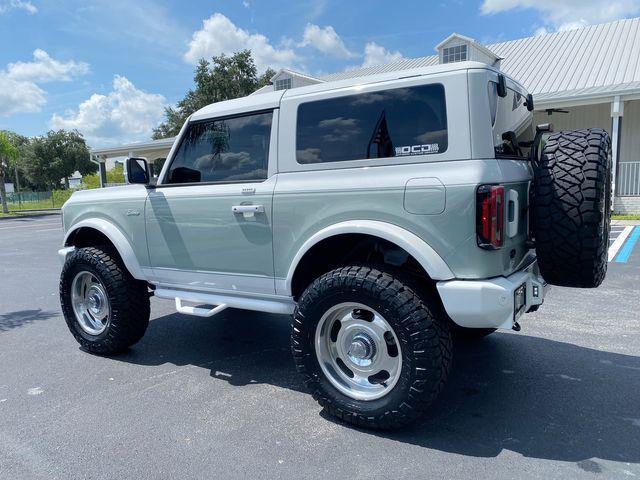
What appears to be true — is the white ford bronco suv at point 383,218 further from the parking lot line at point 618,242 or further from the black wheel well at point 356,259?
the parking lot line at point 618,242

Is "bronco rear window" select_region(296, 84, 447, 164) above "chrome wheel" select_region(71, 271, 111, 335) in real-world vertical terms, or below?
above

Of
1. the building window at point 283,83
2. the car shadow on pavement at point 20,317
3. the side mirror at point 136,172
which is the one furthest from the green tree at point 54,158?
the side mirror at point 136,172

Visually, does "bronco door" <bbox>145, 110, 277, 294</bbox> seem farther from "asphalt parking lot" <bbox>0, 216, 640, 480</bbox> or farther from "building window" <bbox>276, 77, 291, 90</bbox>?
"building window" <bbox>276, 77, 291, 90</bbox>

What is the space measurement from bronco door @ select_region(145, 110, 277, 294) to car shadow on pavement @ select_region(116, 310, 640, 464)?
82cm

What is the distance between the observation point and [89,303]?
4609mm

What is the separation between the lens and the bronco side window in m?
3.57

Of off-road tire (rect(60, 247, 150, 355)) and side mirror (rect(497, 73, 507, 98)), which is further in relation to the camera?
off-road tire (rect(60, 247, 150, 355))

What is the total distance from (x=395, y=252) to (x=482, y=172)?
2.85 ft

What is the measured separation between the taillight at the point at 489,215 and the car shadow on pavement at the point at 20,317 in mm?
5334

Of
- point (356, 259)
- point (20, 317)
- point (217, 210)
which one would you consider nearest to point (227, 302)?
point (217, 210)

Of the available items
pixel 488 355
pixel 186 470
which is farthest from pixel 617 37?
pixel 186 470

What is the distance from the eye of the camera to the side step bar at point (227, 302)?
3.55 metres

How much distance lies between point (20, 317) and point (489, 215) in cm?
578

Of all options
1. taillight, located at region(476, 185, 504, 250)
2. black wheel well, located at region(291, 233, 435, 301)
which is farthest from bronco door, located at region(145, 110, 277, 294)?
taillight, located at region(476, 185, 504, 250)
